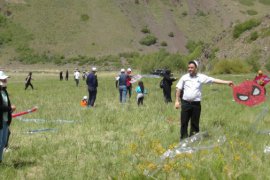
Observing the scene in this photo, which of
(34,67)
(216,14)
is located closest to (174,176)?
(34,67)

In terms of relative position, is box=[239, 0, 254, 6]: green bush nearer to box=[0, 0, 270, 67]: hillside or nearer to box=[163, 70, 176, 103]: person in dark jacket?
box=[0, 0, 270, 67]: hillside

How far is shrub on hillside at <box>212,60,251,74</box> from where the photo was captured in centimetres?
5000

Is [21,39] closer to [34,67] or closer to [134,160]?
Answer: [34,67]

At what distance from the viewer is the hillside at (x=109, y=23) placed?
95625 millimetres

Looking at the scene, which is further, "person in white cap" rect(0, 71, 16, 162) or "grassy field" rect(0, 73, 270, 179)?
"person in white cap" rect(0, 71, 16, 162)

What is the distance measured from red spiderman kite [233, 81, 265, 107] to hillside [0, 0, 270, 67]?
260 ft

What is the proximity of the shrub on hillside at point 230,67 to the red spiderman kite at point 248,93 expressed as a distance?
37.5m

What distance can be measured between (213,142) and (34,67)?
3196 inches

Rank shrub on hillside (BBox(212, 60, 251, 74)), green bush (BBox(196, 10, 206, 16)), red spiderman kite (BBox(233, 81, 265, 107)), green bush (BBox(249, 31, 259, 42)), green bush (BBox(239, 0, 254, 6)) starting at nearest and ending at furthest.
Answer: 1. red spiderman kite (BBox(233, 81, 265, 107))
2. shrub on hillside (BBox(212, 60, 251, 74))
3. green bush (BBox(249, 31, 259, 42))
4. green bush (BBox(196, 10, 206, 16))
5. green bush (BBox(239, 0, 254, 6))

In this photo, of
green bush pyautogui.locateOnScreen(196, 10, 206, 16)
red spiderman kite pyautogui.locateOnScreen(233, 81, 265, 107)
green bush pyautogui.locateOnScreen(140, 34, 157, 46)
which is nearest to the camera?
red spiderman kite pyautogui.locateOnScreen(233, 81, 265, 107)

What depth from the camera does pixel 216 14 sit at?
11262 centimetres

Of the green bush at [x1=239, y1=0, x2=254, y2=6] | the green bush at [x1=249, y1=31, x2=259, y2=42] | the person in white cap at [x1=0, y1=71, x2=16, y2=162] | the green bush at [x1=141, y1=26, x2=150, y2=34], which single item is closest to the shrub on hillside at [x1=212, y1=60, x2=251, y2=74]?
the green bush at [x1=249, y1=31, x2=259, y2=42]

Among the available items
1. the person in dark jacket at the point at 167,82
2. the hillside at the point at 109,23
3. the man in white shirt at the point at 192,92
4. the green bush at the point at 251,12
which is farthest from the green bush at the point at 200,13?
the man in white shirt at the point at 192,92

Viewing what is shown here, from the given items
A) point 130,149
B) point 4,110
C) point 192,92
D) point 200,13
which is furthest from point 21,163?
point 200,13
